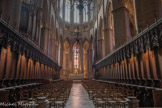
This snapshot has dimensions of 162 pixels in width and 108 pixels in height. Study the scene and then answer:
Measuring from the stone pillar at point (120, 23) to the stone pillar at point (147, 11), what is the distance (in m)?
4.59

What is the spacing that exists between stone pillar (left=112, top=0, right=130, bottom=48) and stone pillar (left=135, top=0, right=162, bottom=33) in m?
4.59

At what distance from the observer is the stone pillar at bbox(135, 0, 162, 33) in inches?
368

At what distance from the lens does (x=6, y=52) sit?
7.71 m

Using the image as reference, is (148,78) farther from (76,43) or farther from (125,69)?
(76,43)

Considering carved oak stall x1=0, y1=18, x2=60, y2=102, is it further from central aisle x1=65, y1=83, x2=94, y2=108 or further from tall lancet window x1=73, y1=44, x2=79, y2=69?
tall lancet window x1=73, y1=44, x2=79, y2=69

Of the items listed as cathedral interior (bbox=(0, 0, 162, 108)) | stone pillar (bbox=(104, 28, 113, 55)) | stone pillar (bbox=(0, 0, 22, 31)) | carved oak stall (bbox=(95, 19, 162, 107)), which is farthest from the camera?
stone pillar (bbox=(104, 28, 113, 55))

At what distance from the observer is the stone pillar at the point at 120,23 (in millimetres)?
14672

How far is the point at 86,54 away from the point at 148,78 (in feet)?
108

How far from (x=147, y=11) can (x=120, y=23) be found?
5.50 metres

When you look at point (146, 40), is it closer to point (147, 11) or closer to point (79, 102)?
point (147, 11)

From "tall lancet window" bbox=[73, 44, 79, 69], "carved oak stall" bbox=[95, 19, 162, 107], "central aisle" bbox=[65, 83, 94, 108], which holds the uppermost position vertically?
"tall lancet window" bbox=[73, 44, 79, 69]

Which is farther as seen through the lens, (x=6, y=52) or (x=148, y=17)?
(x=148, y=17)

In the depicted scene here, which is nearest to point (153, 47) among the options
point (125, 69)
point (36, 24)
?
point (125, 69)

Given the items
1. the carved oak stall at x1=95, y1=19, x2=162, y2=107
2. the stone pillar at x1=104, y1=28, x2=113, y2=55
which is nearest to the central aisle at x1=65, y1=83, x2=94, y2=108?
the carved oak stall at x1=95, y1=19, x2=162, y2=107
